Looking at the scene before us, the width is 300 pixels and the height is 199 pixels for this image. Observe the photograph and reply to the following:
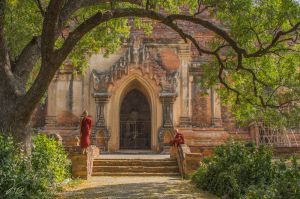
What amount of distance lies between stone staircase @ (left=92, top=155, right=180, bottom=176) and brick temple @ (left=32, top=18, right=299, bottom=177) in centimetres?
402

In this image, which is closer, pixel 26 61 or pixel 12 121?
pixel 12 121

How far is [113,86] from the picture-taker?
18.9 metres

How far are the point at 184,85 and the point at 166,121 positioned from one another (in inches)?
79.4

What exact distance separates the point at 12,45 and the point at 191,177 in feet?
22.4

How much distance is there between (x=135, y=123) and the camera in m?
20.4

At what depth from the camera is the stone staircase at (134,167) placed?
13.3 m

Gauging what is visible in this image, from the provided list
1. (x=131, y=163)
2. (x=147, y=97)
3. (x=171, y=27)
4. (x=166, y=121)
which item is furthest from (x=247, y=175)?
(x=147, y=97)

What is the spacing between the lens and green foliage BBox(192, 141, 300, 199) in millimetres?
6508

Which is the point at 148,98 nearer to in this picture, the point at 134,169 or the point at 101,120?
the point at 101,120

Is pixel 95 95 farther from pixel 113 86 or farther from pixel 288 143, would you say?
pixel 288 143

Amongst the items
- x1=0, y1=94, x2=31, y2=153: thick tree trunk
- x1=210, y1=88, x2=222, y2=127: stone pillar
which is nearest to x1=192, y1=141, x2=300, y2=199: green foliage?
x1=0, y1=94, x2=31, y2=153: thick tree trunk

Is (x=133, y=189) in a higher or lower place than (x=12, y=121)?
lower

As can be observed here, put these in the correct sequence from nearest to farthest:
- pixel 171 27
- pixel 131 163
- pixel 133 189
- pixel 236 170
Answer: pixel 236 170 < pixel 171 27 < pixel 133 189 < pixel 131 163

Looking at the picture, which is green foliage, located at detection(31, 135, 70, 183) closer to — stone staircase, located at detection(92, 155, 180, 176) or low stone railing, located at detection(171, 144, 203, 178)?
stone staircase, located at detection(92, 155, 180, 176)
